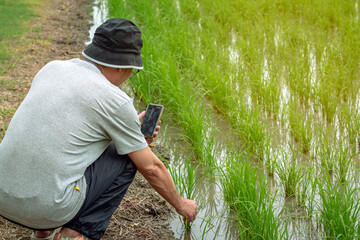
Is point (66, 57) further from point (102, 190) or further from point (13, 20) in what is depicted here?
point (102, 190)

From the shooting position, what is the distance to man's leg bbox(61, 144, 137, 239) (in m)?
1.79

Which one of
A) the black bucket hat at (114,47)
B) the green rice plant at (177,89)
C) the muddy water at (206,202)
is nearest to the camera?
the black bucket hat at (114,47)

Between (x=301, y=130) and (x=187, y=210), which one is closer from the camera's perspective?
(x=187, y=210)

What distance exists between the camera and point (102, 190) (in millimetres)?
1844

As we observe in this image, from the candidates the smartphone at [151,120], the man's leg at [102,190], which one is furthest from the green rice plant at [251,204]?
the man's leg at [102,190]

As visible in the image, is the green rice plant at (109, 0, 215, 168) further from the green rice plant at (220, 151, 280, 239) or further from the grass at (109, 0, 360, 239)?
the green rice plant at (220, 151, 280, 239)

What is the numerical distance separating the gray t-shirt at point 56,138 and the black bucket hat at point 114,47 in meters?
0.09

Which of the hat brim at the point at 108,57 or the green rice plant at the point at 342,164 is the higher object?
the hat brim at the point at 108,57

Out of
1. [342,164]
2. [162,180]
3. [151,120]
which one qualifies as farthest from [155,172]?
[342,164]

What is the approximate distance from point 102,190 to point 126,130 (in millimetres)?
319

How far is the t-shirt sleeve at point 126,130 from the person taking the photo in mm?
1678

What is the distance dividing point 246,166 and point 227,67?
2031 millimetres

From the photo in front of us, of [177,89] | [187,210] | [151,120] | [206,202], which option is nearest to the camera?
[187,210]

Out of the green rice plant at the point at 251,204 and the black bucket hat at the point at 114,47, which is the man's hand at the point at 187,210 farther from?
the black bucket hat at the point at 114,47
